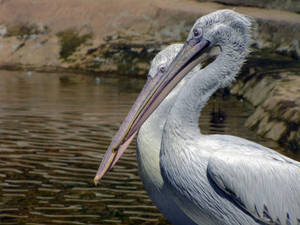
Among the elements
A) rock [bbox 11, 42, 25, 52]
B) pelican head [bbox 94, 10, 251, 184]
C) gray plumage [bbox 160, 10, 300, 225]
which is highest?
pelican head [bbox 94, 10, 251, 184]

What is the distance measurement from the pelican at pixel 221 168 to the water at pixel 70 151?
4.37ft

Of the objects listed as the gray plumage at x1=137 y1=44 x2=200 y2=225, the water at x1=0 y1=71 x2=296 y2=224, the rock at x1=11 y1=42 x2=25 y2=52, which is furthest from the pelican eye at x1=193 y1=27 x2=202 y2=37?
the rock at x1=11 y1=42 x2=25 y2=52

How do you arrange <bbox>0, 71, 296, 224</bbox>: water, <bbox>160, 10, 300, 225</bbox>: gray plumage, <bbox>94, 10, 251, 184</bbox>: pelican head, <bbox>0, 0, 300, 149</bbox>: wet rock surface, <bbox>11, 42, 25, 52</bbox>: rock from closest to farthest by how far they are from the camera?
<bbox>160, 10, 300, 225</bbox>: gray plumage < <bbox>94, 10, 251, 184</bbox>: pelican head < <bbox>0, 71, 296, 224</bbox>: water < <bbox>0, 0, 300, 149</bbox>: wet rock surface < <bbox>11, 42, 25, 52</bbox>: rock

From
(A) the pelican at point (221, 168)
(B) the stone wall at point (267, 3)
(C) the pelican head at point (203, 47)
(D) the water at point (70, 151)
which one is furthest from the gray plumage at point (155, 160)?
(B) the stone wall at point (267, 3)

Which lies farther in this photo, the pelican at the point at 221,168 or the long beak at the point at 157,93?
the long beak at the point at 157,93

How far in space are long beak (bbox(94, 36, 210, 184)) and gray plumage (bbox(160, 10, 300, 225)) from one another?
0.75 feet

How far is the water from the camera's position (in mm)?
5316

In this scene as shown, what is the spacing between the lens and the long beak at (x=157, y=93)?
13.7 feet

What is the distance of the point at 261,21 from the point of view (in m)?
14.9

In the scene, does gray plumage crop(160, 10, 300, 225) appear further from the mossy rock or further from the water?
the mossy rock

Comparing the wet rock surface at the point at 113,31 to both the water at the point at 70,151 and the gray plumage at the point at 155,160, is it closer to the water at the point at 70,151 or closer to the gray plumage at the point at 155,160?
the water at the point at 70,151

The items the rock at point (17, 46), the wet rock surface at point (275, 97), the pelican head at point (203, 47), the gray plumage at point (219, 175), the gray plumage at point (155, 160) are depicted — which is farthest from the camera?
the rock at point (17, 46)

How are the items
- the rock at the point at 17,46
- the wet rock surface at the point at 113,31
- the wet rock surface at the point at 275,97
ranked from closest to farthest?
the wet rock surface at the point at 275,97 → the wet rock surface at the point at 113,31 → the rock at the point at 17,46

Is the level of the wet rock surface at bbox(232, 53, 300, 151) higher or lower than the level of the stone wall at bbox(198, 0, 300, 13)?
higher
